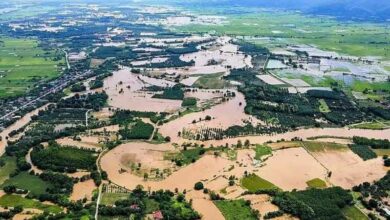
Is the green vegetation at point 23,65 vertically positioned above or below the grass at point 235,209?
above

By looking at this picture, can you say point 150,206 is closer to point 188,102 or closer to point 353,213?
point 353,213

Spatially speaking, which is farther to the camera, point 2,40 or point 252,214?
point 2,40

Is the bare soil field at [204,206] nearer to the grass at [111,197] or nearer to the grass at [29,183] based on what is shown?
the grass at [111,197]

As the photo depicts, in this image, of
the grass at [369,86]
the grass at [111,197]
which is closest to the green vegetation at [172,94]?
the grass at [369,86]

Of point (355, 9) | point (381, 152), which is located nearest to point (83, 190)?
point (381, 152)

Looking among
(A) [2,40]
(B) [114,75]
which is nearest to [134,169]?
(B) [114,75]

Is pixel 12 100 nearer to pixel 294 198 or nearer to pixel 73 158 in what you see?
pixel 73 158
